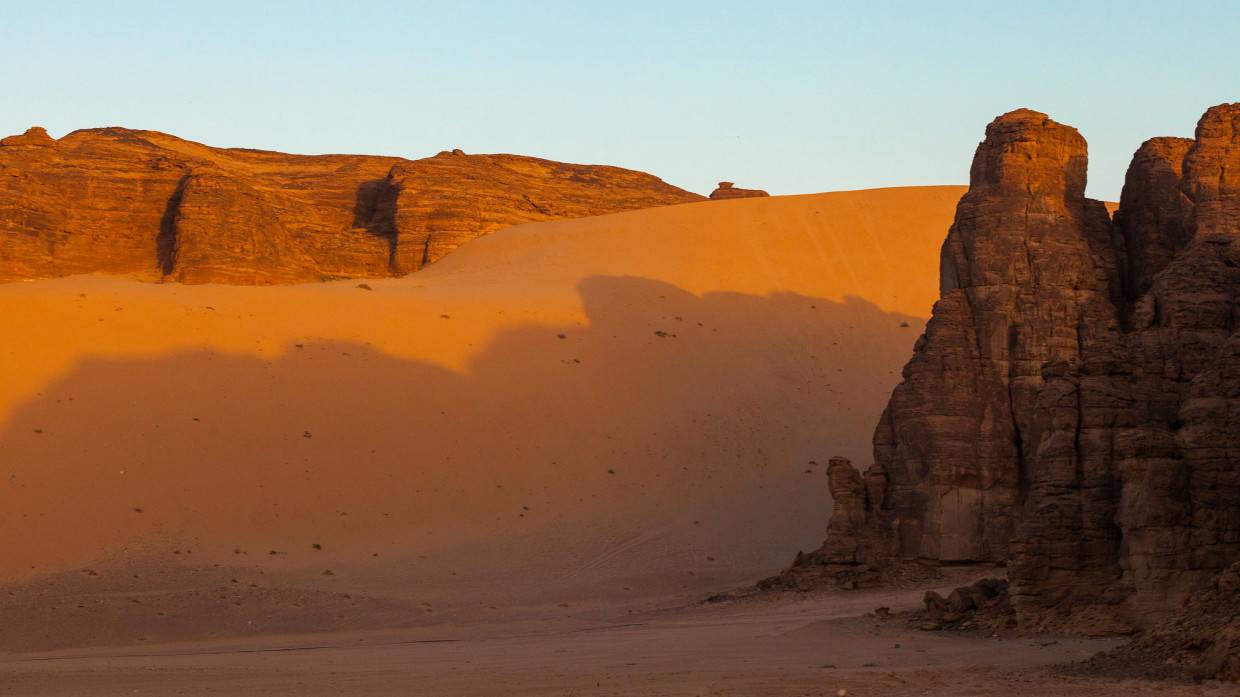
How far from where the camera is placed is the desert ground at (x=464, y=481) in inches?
759

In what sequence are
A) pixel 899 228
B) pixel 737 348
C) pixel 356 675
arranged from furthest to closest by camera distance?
pixel 899 228
pixel 737 348
pixel 356 675

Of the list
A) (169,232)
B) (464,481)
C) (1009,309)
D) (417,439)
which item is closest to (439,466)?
(464,481)

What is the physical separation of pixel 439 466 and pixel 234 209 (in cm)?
1529

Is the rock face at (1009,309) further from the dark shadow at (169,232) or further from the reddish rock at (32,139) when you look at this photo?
the reddish rock at (32,139)

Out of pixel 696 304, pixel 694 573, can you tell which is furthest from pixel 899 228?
pixel 694 573

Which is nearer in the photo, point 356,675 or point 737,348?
point 356,675

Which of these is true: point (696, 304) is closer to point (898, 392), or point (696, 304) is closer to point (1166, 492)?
point (898, 392)

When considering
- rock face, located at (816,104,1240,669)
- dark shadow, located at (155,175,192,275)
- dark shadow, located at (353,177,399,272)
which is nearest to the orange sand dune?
dark shadow, located at (155,175,192,275)

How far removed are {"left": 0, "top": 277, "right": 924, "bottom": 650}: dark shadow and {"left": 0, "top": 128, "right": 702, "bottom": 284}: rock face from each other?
8.77 m

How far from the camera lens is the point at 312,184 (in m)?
54.1

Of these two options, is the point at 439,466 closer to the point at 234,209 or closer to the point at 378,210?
the point at 234,209

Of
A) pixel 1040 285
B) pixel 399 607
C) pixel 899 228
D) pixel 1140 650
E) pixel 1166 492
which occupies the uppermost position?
pixel 899 228

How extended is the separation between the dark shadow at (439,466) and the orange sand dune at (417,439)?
68 mm

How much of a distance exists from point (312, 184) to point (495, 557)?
87.8 ft
